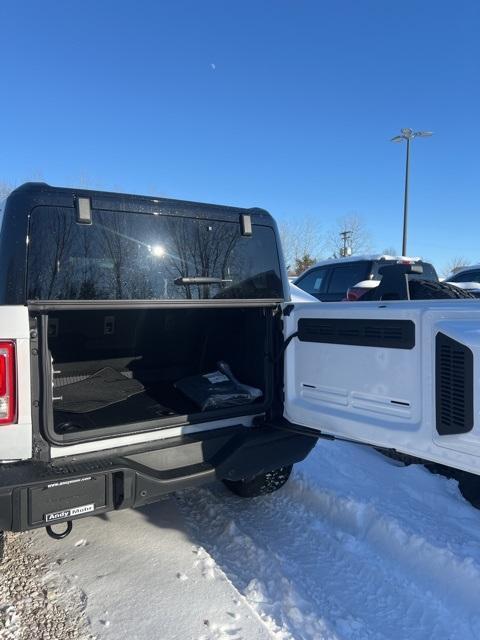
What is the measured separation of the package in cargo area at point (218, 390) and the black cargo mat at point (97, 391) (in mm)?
406

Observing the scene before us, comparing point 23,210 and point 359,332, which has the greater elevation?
point 23,210

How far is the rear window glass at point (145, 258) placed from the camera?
8.54 feet

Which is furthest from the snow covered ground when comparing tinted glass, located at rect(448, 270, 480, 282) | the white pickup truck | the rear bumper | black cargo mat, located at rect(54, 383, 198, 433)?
tinted glass, located at rect(448, 270, 480, 282)

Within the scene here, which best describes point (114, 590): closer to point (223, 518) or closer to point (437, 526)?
point (223, 518)

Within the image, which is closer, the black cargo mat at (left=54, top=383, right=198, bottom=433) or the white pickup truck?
the white pickup truck

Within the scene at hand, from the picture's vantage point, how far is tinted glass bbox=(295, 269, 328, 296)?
9.96m

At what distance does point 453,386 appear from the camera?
88.3 inches

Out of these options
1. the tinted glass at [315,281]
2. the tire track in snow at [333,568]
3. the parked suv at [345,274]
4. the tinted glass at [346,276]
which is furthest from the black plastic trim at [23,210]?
the tinted glass at [315,281]

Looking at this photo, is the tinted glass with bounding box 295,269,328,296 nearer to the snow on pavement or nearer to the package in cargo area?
the package in cargo area

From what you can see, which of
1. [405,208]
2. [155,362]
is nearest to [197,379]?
[155,362]

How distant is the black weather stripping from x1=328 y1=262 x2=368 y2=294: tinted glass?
21.5ft

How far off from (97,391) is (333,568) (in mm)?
2081

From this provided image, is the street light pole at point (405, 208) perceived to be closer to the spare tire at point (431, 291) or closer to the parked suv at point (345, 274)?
the parked suv at point (345, 274)

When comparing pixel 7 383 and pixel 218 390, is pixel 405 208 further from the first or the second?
pixel 7 383
